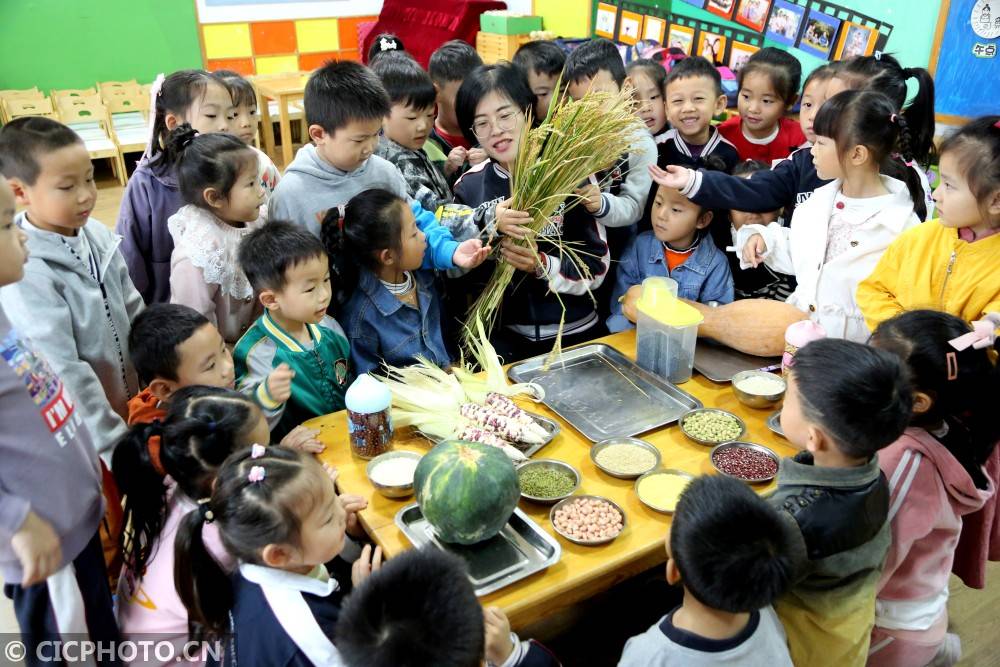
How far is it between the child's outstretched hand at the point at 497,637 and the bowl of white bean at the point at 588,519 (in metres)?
0.27

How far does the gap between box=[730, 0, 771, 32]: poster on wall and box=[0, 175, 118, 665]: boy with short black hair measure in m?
4.49

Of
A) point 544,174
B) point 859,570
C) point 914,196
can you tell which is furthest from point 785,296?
point 859,570

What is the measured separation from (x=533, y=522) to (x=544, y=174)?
1239mm

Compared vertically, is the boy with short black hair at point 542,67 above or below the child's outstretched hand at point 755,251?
above

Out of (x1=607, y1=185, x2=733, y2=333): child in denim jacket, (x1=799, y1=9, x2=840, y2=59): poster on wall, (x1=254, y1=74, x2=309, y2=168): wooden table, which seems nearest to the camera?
(x1=607, y1=185, x2=733, y2=333): child in denim jacket

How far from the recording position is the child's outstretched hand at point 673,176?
2.62 m

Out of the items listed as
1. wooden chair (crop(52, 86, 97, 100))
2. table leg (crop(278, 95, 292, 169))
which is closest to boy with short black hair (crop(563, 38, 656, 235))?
table leg (crop(278, 95, 292, 169))

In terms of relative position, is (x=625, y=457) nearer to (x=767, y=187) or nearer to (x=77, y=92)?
(x=767, y=187)

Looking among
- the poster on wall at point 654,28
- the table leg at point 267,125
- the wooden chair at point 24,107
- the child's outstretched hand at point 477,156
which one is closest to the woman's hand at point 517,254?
the child's outstretched hand at point 477,156

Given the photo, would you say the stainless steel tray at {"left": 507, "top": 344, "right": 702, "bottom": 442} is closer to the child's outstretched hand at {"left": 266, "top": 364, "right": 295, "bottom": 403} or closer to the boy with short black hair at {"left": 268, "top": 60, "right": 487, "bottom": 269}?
the boy with short black hair at {"left": 268, "top": 60, "right": 487, "bottom": 269}

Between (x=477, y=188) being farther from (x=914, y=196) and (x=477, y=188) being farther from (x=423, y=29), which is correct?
(x=423, y=29)

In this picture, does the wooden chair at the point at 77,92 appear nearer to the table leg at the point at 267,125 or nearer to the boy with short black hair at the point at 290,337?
the table leg at the point at 267,125

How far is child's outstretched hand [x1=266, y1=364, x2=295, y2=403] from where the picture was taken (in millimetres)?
2080

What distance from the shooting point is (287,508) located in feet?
4.83
